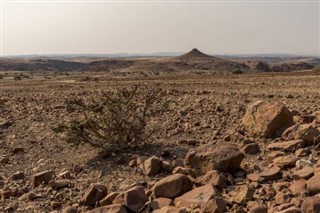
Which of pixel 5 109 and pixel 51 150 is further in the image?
pixel 5 109

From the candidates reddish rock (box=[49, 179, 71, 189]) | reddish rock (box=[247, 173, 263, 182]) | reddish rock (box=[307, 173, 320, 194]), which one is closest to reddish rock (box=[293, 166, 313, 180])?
reddish rock (box=[307, 173, 320, 194])

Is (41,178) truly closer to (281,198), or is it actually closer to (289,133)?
(281,198)

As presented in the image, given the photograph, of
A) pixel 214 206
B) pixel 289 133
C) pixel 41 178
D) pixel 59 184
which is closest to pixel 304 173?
pixel 214 206

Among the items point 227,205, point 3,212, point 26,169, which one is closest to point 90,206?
point 3,212

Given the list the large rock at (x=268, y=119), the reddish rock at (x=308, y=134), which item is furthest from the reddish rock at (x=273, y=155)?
the large rock at (x=268, y=119)

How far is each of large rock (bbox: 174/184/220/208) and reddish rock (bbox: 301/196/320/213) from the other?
A: 84 cm

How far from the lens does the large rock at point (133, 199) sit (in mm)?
4438

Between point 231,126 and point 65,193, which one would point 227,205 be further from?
point 231,126

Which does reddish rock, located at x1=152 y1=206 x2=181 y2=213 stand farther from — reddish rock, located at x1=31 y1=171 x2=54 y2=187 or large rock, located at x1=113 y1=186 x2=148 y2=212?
reddish rock, located at x1=31 y1=171 x2=54 y2=187

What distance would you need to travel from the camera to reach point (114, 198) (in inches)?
184

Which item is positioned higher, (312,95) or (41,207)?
(312,95)

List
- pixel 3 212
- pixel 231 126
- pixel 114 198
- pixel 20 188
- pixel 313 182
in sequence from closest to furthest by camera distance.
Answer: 1. pixel 313 182
2. pixel 114 198
3. pixel 3 212
4. pixel 20 188
5. pixel 231 126

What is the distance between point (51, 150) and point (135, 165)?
223cm

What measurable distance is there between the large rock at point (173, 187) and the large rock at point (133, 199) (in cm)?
16
